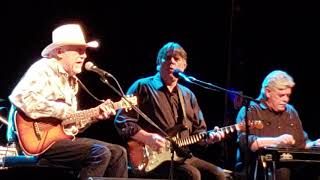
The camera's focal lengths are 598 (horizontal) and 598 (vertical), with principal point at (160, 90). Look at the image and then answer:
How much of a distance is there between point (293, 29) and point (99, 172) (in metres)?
4.90

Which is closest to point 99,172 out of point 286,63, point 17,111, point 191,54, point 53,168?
point 53,168

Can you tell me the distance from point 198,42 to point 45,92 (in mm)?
3696

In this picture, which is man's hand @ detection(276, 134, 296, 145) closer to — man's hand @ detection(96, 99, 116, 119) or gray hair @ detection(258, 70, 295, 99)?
gray hair @ detection(258, 70, 295, 99)

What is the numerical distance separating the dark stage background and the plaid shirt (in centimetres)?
189

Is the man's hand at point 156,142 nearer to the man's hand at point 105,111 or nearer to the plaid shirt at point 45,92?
the man's hand at point 105,111

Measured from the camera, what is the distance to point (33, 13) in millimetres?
7680

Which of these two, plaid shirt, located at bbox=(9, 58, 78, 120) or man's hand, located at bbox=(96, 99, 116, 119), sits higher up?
plaid shirt, located at bbox=(9, 58, 78, 120)

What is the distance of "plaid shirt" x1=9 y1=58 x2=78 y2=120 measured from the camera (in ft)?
18.0

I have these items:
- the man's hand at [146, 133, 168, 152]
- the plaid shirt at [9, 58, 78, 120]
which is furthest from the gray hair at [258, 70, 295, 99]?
the plaid shirt at [9, 58, 78, 120]

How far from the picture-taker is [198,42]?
29.0ft

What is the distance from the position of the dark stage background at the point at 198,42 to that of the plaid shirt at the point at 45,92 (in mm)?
1894

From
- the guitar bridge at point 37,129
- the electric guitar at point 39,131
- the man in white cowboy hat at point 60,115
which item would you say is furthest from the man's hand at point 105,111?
the guitar bridge at point 37,129

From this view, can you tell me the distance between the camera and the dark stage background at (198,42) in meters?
7.64

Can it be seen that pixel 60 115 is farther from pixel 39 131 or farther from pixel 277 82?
pixel 277 82
